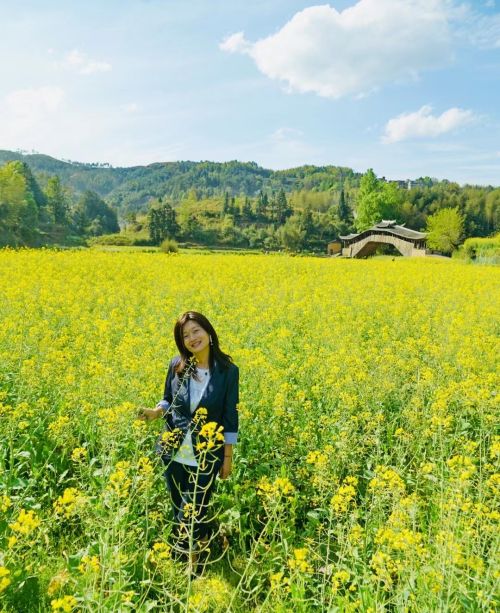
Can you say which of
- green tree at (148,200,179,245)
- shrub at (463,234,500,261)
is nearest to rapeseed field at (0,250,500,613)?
shrub at (463,234,500,261)

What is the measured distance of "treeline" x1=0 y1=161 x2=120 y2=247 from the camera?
33.3 m

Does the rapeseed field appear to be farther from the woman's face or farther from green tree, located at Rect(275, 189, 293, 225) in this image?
green tree, located at Rect(275, 189, 293, 225)

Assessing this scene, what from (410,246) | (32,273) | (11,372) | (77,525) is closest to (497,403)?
(77,525)

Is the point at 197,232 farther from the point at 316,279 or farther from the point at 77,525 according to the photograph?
the point at 77,525

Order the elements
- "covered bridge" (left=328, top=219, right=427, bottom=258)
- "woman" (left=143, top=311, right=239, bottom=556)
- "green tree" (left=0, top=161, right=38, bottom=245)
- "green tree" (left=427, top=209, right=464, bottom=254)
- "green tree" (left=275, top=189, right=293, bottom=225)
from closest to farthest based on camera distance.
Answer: "woman" (left=143, top=311, right=239, bottom=556), "green tree" (left=0, top=161, right=38, bottom=245), "covered bridge" (left=328, top=219, right=427, bottom=258), "green tree" (left=427, top=209, right=464, bottom=254), "green tree" (left=275, top=189, right=293, bottom=225)

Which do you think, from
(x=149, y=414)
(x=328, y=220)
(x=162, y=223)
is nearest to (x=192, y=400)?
(x=149, y=414)

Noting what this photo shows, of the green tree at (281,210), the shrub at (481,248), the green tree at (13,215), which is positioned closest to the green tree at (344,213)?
the green tree at (281,210)

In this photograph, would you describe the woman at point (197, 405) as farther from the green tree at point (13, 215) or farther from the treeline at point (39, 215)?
the green tree at point (13, 215)

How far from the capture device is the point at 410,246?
2012 inches

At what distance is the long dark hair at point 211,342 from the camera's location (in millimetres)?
3113

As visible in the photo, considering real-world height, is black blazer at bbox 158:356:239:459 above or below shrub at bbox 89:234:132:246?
below

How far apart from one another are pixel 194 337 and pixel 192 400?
0.46 m

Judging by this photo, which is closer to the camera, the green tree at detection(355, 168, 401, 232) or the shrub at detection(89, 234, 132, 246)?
the shrub at detection(89, 234, 132, 246)

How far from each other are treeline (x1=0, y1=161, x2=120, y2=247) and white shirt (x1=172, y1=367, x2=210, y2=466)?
32788 mm
